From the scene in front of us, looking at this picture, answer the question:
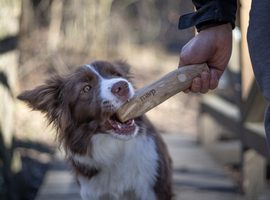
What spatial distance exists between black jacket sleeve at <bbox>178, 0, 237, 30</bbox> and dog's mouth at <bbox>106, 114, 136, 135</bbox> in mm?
1086

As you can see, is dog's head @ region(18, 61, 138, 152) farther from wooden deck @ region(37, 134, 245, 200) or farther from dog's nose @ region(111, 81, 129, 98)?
wooden deck @ region(37, 134, 245, 200)

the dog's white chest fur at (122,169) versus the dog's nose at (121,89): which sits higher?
the dog's nose at (121,89)

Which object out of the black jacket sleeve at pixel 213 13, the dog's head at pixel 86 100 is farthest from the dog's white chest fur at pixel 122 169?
the black jacket sleeve at pixel 213 13

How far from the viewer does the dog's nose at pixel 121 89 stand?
3633 millimetres

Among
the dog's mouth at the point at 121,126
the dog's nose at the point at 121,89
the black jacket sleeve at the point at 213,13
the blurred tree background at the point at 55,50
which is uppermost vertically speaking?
the black jacket sleeve at the point at 213,13

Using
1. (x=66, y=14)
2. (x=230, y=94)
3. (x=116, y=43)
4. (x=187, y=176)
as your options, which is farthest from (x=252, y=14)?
(x=116, y=43)

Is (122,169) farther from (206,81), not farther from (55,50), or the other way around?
(55,50)

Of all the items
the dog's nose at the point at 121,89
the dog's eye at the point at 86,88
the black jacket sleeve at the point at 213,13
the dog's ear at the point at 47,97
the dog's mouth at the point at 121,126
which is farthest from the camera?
the dog's ear at the point at 47,97

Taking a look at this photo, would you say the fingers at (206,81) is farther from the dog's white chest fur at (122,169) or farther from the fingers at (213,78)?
the dog's white chest fur at (122,169)

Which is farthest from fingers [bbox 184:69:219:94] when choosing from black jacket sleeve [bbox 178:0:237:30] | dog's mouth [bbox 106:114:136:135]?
dog's mouth [bbox 106:114:136:135]

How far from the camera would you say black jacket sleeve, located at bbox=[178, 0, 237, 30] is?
273 cm

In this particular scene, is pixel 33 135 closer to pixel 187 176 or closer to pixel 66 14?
pixel 187 176

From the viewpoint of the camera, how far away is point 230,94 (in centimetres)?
809

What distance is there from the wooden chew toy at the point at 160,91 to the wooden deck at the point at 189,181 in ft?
7.22
